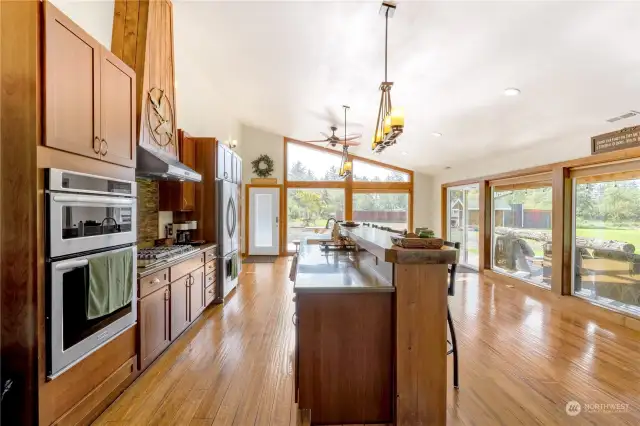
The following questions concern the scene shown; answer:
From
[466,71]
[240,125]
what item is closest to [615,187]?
[466,71]

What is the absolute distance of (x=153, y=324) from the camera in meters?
2.59

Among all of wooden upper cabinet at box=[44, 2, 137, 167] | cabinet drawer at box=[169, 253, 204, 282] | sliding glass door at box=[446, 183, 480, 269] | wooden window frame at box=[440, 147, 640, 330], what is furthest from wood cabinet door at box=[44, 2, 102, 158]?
sliding glass door at box=[446, 183, 480, 269]

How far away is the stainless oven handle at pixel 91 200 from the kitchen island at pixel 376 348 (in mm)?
1249

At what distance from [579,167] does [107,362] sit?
545cm

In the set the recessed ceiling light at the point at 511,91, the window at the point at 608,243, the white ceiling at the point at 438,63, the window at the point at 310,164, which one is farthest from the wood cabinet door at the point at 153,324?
the window at the point at 310,164

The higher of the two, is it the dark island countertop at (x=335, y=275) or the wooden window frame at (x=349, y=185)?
the wooden window frame at (x=349, y=185)

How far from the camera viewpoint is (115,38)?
9.18 ft

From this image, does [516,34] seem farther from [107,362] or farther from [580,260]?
[107,362]

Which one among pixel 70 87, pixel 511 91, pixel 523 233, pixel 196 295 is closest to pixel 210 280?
pixel 196 295

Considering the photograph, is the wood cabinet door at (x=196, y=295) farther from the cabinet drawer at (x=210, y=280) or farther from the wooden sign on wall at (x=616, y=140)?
the wooden sign on wall at (x=616, y=140)

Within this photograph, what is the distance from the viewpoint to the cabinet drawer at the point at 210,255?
12.8 feet

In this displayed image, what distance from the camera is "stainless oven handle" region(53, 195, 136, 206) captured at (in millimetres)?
1635

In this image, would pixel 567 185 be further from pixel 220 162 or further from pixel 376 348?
pixel 220 162

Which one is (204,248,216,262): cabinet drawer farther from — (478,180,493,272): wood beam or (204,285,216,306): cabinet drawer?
(478,180,493,272): wood beam
